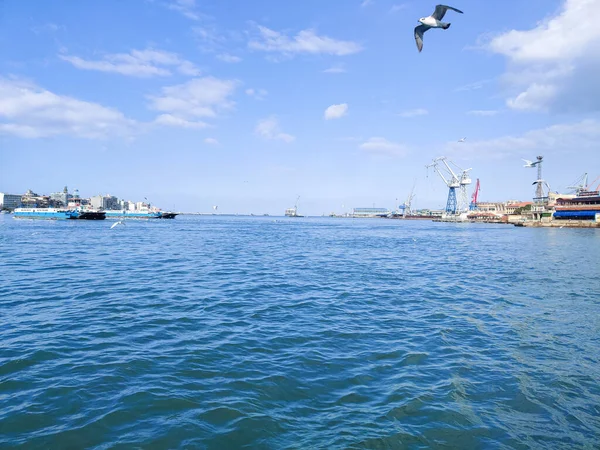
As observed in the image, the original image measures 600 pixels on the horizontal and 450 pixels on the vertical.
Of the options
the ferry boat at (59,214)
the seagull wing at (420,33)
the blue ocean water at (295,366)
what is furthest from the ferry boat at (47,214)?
the seagull wing at (420,33)

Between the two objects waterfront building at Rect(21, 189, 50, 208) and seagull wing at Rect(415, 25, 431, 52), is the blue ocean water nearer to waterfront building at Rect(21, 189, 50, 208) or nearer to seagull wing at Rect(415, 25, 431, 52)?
seagull wing at Rect(415, 25, 431, 52)

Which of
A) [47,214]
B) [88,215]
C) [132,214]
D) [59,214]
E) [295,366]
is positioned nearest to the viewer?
[295,366]

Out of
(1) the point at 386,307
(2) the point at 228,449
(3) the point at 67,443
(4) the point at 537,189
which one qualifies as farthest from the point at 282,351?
(4) the point at 537,189

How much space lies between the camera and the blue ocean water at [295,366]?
17.6 ft

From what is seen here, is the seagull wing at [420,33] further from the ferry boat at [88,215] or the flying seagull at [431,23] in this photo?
the ferry boat at [88,215]

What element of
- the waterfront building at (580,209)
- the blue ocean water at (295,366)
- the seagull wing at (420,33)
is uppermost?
the seagull wing at (420,33)

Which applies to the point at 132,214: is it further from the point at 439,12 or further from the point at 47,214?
the point at 439,12

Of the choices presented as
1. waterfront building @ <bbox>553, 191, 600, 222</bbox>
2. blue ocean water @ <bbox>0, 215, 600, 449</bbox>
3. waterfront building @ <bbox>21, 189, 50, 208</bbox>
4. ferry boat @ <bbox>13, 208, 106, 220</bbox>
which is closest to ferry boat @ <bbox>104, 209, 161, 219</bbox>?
ferry boat @ <bbox>13, 208, 106, 220</bbox>

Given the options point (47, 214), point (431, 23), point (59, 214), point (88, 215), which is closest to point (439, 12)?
point (431, 23)

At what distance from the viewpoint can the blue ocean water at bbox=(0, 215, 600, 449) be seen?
538 centimetres

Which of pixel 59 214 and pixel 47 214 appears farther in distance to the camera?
pixel 47 214

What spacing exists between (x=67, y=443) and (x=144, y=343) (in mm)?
3942

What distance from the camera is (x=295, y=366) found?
7688 millimetres

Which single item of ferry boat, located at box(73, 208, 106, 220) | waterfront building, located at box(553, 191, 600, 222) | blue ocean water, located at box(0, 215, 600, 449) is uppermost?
waterfront building, located at box(553, 191, 600, 222)
